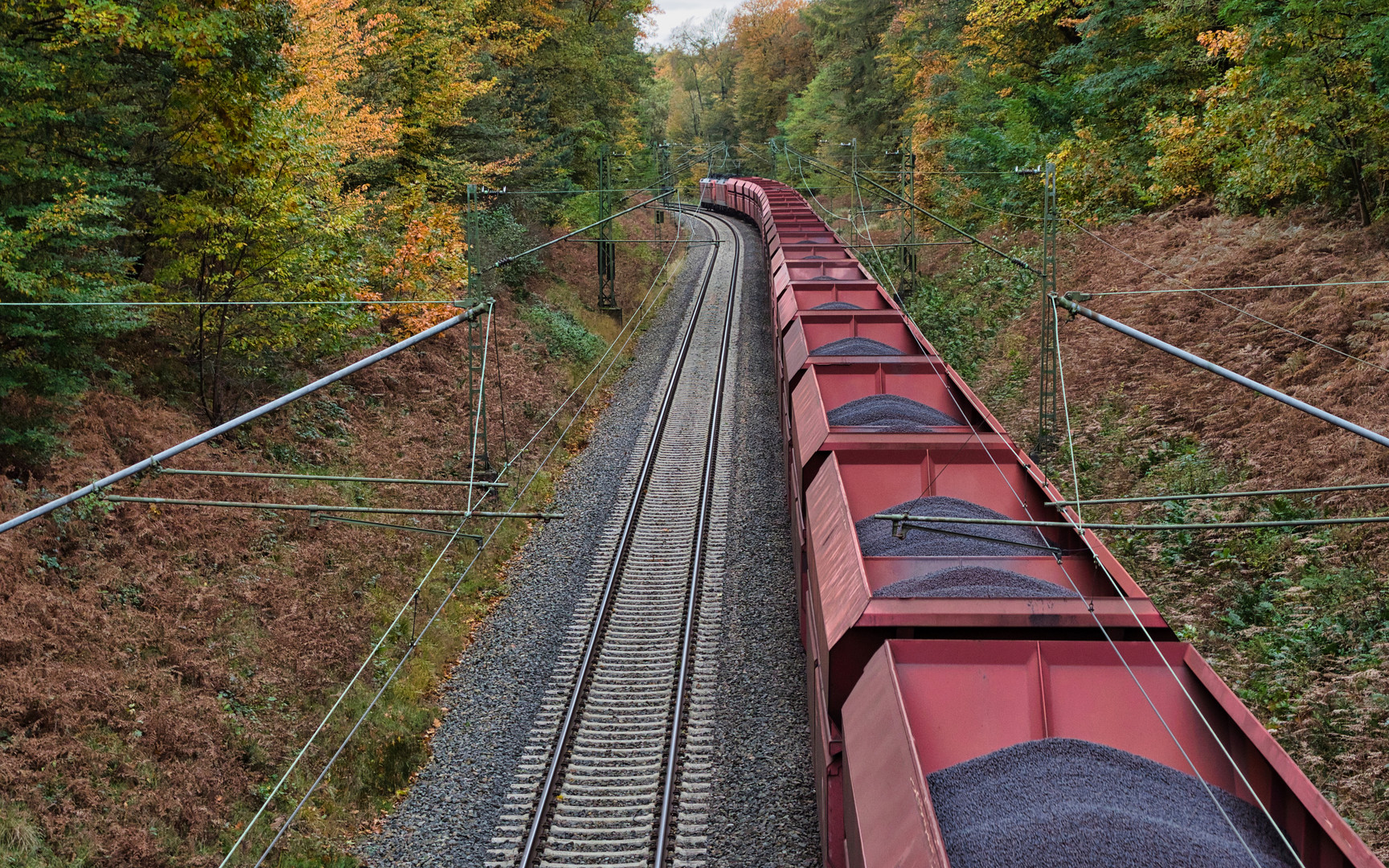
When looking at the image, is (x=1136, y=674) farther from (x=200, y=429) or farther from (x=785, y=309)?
(x=200, y=429)

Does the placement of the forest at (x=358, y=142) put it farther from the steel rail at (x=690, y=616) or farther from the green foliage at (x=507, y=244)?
the steel rail at (x=690, y=616)

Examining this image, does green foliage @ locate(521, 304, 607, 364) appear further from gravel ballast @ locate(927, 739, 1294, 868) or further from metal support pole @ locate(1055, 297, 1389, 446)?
gravel ballast @ locate(927, 739, 1294, 868)

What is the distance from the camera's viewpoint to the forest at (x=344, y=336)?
8.64 m

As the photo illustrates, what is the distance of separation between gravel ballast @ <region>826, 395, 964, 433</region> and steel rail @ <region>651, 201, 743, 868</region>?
3618 mm

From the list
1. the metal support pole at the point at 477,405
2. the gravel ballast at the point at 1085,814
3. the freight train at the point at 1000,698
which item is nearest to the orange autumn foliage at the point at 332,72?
the metal support pole at the point at 477,405

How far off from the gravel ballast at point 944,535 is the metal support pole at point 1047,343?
4.63 metres

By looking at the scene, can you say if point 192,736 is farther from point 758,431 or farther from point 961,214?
point 961,214

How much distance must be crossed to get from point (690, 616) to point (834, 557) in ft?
17.8

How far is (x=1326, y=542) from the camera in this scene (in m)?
9.86

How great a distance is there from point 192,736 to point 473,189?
7722 mm

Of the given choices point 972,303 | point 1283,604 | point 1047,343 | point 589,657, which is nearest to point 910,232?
point 972,303

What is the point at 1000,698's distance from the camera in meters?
5.60

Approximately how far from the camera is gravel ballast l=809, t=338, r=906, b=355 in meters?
13.5

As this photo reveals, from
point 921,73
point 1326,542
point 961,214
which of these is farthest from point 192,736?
point 921,73
